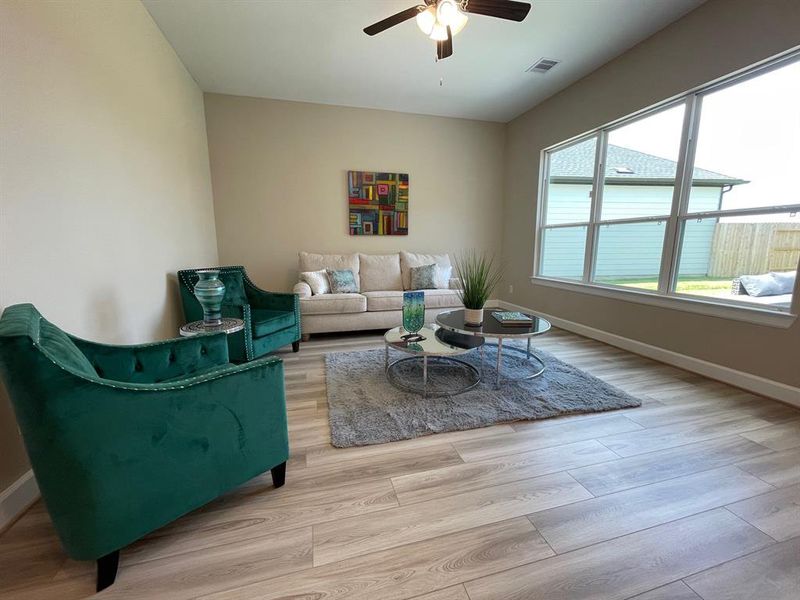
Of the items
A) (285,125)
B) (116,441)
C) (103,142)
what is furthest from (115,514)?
(285,125)

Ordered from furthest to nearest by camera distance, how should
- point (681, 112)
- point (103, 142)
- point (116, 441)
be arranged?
point (681, 112) < point (103, 142) < point (116, 441)

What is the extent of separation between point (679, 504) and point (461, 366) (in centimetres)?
162

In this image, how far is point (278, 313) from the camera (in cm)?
298

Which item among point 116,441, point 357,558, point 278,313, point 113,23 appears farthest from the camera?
point 278,313

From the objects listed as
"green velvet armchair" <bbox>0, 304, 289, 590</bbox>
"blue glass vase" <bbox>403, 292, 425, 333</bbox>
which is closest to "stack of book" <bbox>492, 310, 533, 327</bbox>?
"blue glass vase" <bbox>403, 292, 425, 333</bbox>

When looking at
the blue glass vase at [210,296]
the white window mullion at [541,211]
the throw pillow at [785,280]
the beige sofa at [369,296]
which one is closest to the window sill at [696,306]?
the throw pillow at [785,280]

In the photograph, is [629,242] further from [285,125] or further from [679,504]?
[285,125]

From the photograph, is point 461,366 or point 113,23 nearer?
point 113,23

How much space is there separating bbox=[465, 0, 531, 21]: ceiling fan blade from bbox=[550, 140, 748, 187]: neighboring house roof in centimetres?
193

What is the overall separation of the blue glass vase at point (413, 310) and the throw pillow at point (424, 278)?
5.55 ft

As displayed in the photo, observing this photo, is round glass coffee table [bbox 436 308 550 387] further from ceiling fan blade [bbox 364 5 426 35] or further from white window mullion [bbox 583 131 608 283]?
ceiling fan blade [bbox 364 5 426 35]

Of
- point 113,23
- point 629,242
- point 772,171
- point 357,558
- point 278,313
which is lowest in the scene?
point 357,558

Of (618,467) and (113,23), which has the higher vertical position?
(113,23)

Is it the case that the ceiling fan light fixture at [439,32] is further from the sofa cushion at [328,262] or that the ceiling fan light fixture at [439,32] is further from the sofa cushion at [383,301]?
the sofa cushion at [328,262]
